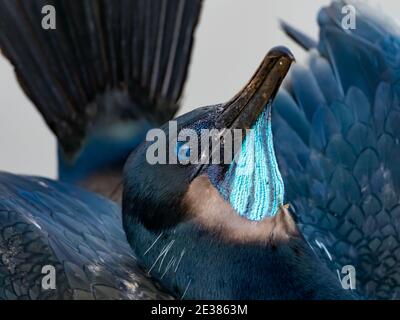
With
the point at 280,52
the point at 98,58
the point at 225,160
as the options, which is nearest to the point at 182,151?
the point at 225,160

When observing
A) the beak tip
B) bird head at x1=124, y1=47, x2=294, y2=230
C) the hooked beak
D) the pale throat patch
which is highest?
the beak tip

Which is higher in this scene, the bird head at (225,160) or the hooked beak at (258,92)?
the hooked beak at (258,92)

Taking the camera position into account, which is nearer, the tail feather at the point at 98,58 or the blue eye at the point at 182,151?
the blue eye at the point at 182,151

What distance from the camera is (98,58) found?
1991mm

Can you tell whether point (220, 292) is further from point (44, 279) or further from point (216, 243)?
point (44, 279)

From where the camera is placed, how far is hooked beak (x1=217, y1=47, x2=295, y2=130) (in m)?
1.37

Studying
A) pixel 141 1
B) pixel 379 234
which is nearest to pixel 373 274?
pixel 379 234

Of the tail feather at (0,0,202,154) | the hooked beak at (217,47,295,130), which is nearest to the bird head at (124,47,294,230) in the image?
the hooked beak at (217,47,295,130)

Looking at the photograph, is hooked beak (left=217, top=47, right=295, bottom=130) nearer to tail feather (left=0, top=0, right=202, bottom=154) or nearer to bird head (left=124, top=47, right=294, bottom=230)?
bird head (left=124, top=47, right=294, bottom=230)

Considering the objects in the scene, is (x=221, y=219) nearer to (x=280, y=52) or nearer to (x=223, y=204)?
(x=223, y=204)

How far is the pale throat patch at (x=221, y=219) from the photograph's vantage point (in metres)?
1.43

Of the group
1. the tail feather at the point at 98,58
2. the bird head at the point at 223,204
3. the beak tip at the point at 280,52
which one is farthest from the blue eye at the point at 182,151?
the tail feather at the point at 98,58

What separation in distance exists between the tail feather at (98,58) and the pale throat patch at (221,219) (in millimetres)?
599

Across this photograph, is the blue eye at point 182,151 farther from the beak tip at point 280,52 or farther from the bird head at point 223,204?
the beak tip at point 280,52
